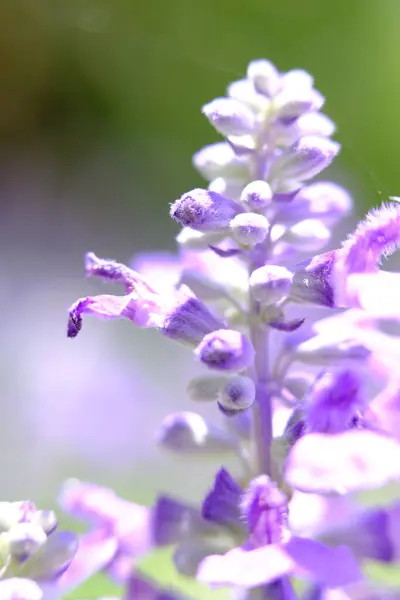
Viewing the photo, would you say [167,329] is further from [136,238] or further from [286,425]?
[136,238]

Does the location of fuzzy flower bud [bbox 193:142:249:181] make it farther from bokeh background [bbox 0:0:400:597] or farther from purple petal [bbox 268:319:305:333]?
bokeh background [bbox 0:0:400:597]

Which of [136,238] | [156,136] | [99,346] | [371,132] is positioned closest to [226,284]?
[99,346]

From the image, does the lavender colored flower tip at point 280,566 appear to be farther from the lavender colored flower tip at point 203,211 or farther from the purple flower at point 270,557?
the lavender colored flower tip at point 203,211

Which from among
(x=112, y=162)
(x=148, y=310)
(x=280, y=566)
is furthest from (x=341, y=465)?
(x=112, y=162)

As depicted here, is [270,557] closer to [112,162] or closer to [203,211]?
[203,211]

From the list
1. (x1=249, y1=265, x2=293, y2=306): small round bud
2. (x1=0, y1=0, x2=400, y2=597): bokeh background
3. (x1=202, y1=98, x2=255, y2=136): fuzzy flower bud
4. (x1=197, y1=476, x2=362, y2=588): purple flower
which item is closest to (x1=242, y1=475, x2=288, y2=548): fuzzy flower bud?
(x1=197, y1=476, x2=362, y2=588): purple flower
